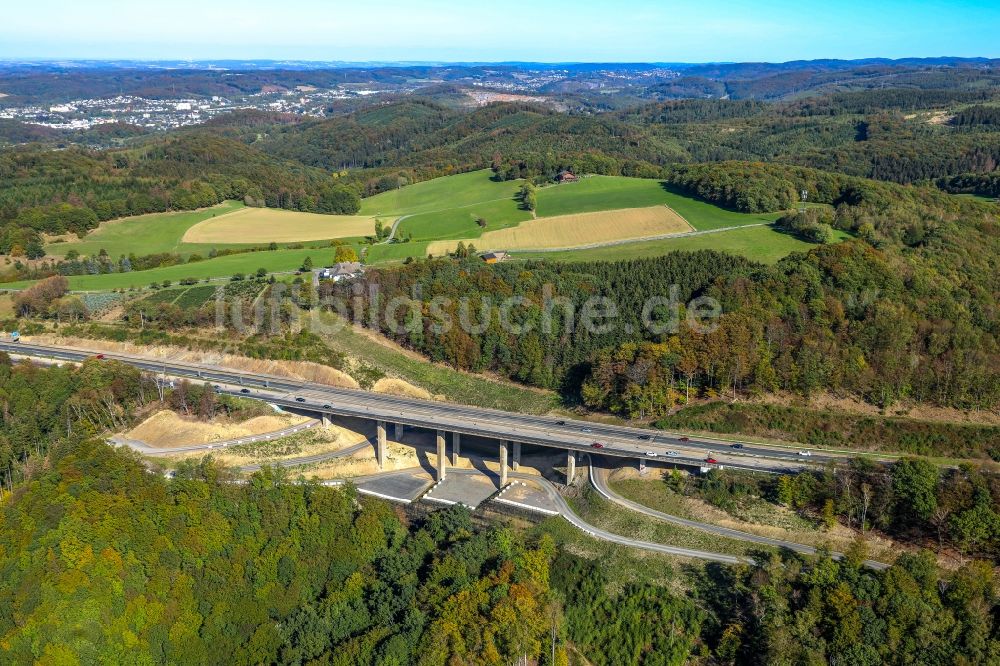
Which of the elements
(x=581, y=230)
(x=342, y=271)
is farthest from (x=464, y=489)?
(x=581, y=230)

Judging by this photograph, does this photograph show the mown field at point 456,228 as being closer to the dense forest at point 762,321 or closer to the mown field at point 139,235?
the mown field at point 139,235

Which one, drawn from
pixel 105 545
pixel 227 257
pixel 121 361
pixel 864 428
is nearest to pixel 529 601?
pixel 105 545

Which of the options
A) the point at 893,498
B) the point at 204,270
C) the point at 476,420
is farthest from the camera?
the point at 204,270

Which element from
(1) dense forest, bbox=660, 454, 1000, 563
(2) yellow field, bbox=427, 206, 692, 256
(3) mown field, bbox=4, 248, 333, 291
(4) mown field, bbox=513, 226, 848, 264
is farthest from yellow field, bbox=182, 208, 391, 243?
(1) dense forest, bbox=660, 454, 1000, 563

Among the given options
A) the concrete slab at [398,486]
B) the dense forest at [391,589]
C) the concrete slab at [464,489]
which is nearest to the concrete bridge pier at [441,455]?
the concrete slab at [464,489]

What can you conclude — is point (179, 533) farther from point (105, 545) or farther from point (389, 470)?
point (389, 470)

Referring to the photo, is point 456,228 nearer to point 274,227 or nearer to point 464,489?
point 274,227
